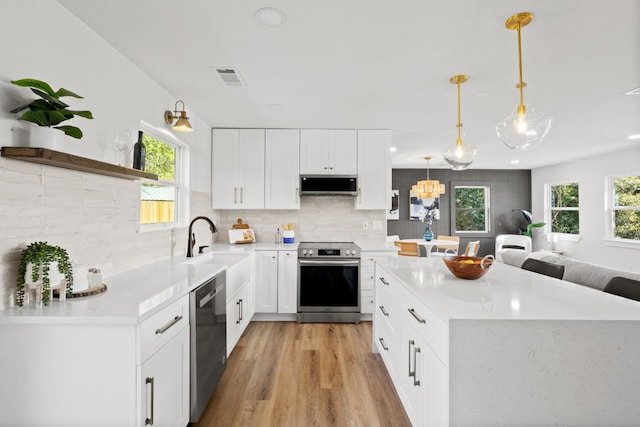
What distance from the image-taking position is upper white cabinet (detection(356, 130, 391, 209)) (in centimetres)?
421

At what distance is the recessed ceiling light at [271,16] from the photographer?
176 centimetres

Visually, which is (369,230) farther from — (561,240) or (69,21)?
(561,240)

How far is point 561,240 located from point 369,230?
528 cm

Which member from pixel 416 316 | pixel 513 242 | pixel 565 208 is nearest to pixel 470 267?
pixel 416 316

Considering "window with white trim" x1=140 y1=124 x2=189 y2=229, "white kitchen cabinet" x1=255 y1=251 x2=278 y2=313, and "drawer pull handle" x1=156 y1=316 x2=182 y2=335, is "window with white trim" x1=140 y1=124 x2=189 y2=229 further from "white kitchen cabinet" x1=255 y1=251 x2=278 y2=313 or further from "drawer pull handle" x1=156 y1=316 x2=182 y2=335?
"drawer pull handle" x1=156 y1=316 x2=182 y2=335

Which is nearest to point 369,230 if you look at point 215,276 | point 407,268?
point 407,268

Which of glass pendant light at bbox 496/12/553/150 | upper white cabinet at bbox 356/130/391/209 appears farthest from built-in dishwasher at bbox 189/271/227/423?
upper white cabinet at bbox 356/130/391/209

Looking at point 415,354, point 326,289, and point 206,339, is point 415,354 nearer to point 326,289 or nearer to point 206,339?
point 206,339

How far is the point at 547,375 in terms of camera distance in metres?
1.28

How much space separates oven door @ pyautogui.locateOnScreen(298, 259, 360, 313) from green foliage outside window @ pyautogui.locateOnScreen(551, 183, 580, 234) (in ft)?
19.1

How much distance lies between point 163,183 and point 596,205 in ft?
24.5

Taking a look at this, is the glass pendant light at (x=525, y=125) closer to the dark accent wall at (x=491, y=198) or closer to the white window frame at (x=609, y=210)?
the white window frame at (x=609, y=210)

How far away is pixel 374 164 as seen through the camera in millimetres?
4215

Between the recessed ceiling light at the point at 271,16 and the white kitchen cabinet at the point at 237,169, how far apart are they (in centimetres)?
239
